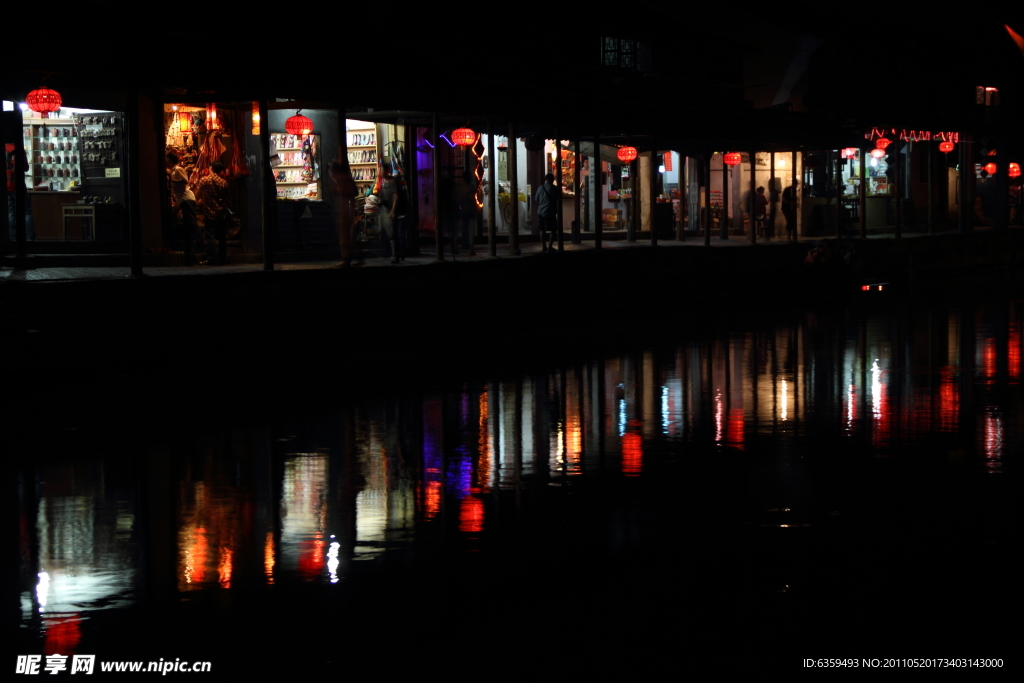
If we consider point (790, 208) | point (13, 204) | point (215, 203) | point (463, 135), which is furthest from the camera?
point (790, 208)

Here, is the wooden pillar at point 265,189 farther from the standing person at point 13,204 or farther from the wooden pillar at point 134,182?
the standing person at point 13,204

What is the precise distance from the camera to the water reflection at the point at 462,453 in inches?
284

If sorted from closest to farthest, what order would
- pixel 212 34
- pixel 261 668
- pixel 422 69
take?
pixel 261 668
pixel 212 34
pixel 422 69

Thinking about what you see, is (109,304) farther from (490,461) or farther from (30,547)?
(30,547)

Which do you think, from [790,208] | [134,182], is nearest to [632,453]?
[134,182]

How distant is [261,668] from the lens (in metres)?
5.39

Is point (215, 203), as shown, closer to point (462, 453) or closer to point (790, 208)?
point (462, 453)

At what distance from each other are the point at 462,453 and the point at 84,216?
1271cm

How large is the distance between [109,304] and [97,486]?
7452 mm

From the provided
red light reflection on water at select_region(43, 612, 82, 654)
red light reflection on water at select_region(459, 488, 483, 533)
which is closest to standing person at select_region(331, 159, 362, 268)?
red light reflection on water at select_region(459, 488, 483, 533)

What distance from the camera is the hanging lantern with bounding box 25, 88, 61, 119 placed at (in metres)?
18.0

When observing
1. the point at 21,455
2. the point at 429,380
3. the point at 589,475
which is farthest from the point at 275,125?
the point at 589,475

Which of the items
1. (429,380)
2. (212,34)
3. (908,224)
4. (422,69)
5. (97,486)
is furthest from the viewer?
(908,224)

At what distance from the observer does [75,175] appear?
68.8 feet
